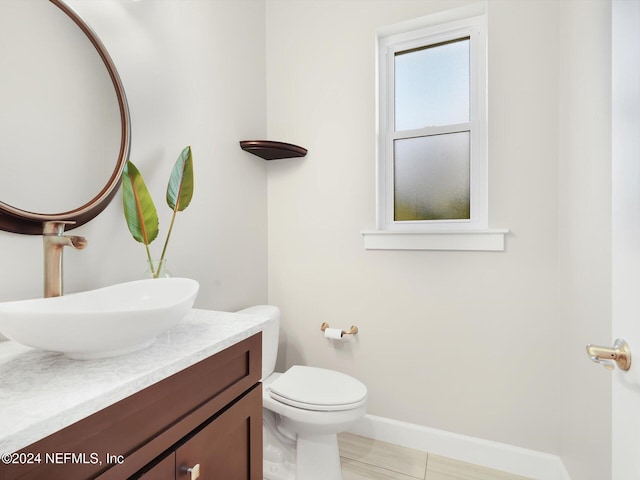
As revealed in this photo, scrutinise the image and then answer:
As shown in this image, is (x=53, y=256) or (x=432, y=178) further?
(x=432, y=178)

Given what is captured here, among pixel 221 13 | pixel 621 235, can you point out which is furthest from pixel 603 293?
pixel 221 13

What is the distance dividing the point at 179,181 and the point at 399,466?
5.54 ft

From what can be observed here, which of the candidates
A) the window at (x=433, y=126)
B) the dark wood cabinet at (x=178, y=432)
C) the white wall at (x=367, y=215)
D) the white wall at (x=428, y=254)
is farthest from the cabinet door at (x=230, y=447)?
the window at (x=433, y=126)

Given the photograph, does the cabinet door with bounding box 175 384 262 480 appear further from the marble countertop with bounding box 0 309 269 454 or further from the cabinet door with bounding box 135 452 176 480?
the marble countertop with bounding box 0 309 269 454

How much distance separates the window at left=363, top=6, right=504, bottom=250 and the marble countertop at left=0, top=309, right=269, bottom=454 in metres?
1.26

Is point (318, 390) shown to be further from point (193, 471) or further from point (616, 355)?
point (616, 355)

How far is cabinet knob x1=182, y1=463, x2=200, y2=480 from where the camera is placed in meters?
0.69

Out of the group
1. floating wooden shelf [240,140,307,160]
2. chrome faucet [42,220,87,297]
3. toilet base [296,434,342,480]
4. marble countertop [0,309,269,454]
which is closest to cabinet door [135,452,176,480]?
marble countertop [0,309,269,454]

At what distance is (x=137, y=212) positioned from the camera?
1.11 meters

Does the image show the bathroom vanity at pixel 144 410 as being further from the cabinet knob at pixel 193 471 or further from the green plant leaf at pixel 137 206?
the green plant leaf at pixel 137 206

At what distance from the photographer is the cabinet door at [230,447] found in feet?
2.30

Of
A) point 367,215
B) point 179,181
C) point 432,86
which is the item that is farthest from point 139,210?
point 432,86

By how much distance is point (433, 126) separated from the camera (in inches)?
72.1

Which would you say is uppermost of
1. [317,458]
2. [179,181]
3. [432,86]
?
[432,86]
